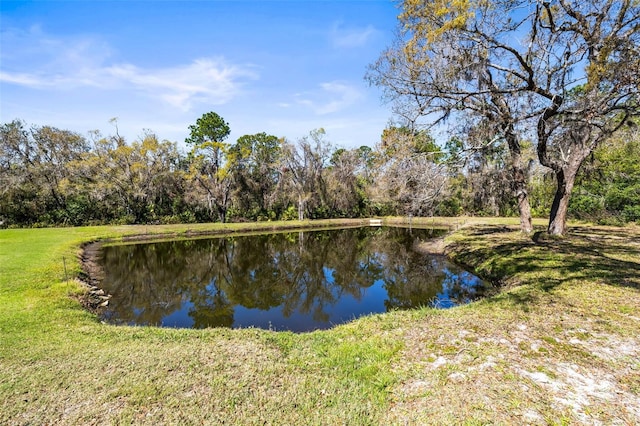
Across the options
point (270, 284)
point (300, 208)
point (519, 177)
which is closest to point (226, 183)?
point (300, 208)

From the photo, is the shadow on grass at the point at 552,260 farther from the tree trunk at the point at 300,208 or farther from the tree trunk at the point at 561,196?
the tree trunk at the point at 300,208

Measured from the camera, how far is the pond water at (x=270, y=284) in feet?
29.0

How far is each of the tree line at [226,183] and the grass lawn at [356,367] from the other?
53.0 ft

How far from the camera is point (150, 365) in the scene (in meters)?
4.61

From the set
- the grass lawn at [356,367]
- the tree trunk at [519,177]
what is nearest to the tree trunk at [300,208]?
the tree trunk at [519,177]

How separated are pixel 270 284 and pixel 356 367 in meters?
8.19

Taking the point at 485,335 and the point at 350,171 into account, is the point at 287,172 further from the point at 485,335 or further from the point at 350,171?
→ the point at 485,335

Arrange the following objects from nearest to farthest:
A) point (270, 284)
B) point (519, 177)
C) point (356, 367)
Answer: point (356, 367) < point (270, 284) < point (519, 177)

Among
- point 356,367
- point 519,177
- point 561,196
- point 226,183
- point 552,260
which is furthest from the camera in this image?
point 226,183

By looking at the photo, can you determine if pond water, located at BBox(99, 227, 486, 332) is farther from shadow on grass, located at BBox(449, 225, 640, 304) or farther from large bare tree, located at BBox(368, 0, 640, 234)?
large bare tree, located at BBox(368, 0, 640, 234)

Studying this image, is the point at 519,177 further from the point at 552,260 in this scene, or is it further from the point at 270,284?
the point at 270,284

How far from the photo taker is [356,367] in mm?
4578

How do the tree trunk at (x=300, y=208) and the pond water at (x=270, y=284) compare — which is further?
the tree trunk at (x=300, y=208)

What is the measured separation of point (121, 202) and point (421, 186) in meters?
33.1
